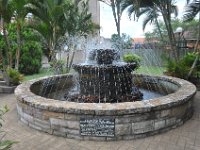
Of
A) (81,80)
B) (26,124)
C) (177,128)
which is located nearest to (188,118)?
(177,128)

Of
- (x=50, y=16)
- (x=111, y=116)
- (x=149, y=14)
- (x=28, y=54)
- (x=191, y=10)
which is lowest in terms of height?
(x=111, y=116)

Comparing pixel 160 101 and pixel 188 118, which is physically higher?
pixel 160 101

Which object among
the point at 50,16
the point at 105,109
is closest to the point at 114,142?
the point at 105,109

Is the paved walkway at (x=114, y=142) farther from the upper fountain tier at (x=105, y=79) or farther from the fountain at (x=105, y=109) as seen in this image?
the upper fountain tier at (x=105, y=79)

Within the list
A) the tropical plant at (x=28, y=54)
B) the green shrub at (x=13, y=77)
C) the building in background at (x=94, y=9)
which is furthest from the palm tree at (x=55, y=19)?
the building in background at (x=94, y=9)

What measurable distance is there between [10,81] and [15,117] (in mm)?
3426

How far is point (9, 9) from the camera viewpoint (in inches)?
348

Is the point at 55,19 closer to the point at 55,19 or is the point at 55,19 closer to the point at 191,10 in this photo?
the point at 55,19

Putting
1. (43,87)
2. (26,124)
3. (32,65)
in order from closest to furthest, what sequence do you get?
1. (26,124)
2. (43,87)
3. (32,65)

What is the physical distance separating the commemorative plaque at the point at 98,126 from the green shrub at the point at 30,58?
10893 mm

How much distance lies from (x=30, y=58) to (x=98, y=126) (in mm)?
11163

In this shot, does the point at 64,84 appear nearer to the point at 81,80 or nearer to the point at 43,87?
the point at 43,87

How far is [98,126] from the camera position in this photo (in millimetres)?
4621

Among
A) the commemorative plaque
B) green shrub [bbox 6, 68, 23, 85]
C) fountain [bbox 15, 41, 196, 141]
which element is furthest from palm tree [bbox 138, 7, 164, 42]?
the commemorative plaque
